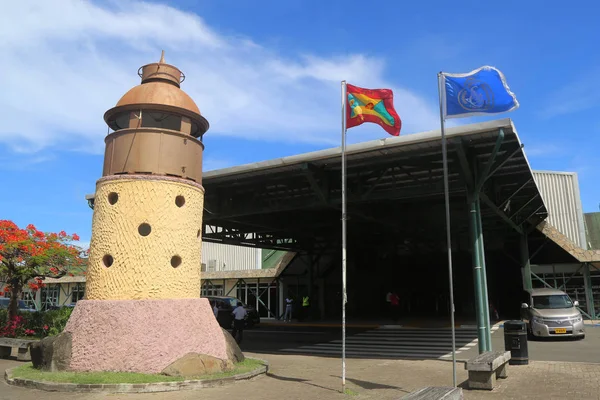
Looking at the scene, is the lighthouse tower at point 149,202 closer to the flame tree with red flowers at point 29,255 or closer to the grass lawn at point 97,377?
the grass lawn at point 97,377

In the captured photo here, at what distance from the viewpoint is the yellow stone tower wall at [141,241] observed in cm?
1043

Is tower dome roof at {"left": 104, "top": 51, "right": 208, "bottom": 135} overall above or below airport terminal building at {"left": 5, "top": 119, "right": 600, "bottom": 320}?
above

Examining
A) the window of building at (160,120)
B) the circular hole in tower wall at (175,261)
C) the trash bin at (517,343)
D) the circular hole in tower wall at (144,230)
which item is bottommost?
the trash bin at (517,343)

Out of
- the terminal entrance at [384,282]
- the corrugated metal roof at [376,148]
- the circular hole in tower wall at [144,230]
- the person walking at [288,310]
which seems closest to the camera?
the circular hole in tower wall at [144,230]

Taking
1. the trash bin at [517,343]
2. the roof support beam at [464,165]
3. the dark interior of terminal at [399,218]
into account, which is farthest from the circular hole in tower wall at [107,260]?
the trash bin at [517,343]

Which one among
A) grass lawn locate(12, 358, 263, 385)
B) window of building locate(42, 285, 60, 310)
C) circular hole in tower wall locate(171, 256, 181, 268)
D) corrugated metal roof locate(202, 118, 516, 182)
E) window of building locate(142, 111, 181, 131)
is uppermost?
window of building locate(142, 111, 181, 131)

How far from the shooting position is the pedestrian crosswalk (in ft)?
51.9

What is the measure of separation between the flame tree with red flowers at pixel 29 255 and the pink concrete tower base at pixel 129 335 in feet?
22.4

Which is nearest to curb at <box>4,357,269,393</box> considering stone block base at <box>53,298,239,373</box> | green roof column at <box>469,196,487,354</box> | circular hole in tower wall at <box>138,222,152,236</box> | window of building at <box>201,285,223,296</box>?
stone block base at <box>53,298,239,373</box>

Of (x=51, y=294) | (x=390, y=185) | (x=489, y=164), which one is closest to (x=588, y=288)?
(x=390, y=185)

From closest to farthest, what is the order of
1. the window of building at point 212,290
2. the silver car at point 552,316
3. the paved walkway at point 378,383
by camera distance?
1. the paved walkway at point 378,383
2. the silver car at point 552,316
3. the window of building at point 212,290

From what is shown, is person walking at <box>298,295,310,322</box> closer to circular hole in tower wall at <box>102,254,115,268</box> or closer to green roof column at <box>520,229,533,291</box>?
green roof column at <box>520,229,533,291</box>

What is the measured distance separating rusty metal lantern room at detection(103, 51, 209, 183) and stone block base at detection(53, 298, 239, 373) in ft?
10.1

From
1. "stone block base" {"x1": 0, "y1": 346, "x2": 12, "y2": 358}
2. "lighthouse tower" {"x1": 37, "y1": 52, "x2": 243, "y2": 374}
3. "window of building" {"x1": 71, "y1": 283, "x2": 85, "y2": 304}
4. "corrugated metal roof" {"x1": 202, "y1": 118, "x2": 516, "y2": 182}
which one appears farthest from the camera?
"window of building" {"x1": 71, "y1": 283, "x2": 85, "y2": 304}
